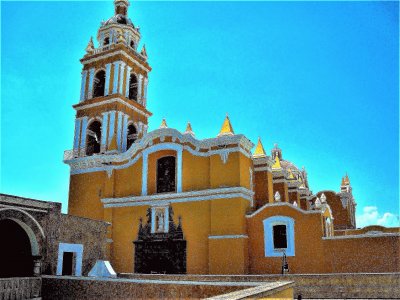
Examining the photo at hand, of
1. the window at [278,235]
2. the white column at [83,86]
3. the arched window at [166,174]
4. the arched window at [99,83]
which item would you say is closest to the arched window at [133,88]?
the arched window at [99,83]

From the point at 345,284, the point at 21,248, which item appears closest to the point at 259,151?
the point at 345,284

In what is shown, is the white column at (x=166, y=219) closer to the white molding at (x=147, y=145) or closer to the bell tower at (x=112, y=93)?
the white molding at (x=147, y=145)

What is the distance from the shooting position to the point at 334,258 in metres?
18.6

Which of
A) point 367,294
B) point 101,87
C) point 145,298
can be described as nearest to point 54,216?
point 145,298

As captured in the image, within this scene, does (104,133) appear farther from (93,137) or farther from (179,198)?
(179,198)

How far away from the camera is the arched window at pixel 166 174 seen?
22.8 m

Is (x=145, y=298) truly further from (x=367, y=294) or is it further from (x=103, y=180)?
(x=103, y=180)

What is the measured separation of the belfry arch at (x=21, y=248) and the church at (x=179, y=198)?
8.09 m

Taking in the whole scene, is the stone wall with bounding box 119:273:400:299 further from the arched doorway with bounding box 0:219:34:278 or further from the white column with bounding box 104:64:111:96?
the white column with bounding box 104:64:111:96

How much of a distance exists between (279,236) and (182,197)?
217 inches

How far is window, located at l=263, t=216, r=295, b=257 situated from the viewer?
1978cm

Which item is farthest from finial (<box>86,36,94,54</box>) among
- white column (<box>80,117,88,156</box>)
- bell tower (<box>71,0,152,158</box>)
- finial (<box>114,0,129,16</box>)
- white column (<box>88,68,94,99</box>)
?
white column (<box>80,117,88,156</box>)

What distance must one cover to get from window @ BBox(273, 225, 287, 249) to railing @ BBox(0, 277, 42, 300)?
443 inches

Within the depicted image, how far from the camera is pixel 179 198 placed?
2205cm
